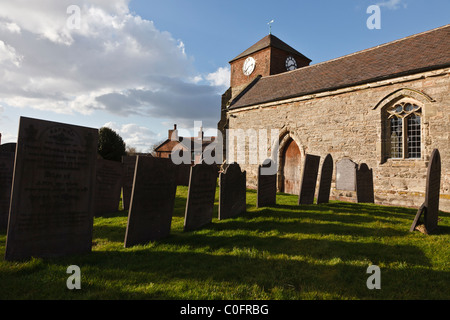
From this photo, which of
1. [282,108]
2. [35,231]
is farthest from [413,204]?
[35,231]

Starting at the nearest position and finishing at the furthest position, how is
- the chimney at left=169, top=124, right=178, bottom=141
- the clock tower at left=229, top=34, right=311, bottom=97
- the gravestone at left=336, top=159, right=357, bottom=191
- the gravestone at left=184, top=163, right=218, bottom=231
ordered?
1. the gravestone at left=184, top=163, right=218, bottom=231
2. the gravestone at left=336, top=159, right=357, bottom=191
3. the clock tower at left=229, top=34, right=311, bottom=97
4. the chimney at left=169, top=124, right=178, bottom=141

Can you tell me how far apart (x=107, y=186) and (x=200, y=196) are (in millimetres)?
3314

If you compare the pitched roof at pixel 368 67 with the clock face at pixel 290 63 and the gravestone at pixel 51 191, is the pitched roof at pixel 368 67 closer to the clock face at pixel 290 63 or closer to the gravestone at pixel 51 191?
the clock face at pixel 290 63

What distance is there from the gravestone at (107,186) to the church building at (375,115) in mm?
9255

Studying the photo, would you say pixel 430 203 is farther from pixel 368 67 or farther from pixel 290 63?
pixel 290 63

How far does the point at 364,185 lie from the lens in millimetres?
10102

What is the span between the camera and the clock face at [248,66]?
2308 cm

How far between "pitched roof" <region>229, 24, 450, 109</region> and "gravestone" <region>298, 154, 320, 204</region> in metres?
5.50

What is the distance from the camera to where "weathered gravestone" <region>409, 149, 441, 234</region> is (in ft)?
16.7

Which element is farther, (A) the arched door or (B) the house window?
(A) the arched door

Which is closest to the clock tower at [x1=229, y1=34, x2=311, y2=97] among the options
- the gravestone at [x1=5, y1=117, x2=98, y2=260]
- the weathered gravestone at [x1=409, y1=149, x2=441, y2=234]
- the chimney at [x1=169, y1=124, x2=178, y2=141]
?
the weathered gravestone at [x1=409, y1=149, x2=441, y2=234]

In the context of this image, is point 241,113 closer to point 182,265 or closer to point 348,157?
point 348,157

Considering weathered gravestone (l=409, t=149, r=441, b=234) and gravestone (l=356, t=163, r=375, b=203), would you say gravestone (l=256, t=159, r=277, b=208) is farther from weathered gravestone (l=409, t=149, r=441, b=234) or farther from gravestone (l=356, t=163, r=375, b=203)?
gravestone (l=356, t=163, r=375, b=203)
